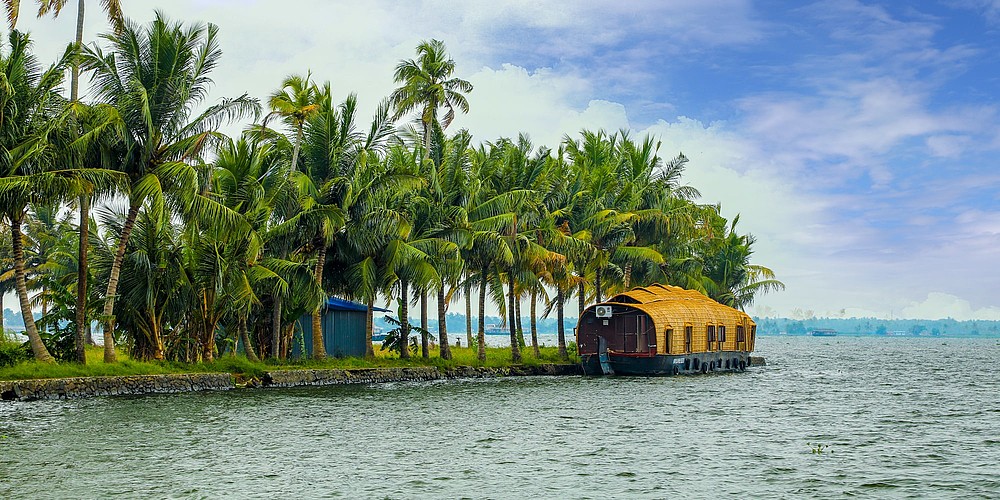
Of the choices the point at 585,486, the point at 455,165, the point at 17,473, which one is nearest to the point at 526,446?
the point at 585,486

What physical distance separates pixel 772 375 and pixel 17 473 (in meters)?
47.4

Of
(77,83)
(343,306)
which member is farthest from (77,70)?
(343,306)

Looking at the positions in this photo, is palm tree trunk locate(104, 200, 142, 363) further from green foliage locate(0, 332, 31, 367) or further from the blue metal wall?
the blue metal wall

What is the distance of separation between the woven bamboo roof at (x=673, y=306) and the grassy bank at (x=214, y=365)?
6226 millimetres

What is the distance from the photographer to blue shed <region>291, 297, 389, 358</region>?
47188mm

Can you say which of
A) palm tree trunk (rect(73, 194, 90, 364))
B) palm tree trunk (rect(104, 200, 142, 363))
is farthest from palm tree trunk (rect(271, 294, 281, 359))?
palm tree trunk (rect(73, 194, 90, 364))

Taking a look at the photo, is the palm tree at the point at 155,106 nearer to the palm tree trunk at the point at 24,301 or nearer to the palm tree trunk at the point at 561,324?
the palm tree trunk at the point at 24,301

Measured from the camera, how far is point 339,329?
161 ft

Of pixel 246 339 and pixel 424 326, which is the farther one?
pixel 424 326

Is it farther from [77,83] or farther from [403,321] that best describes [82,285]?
[403,321]

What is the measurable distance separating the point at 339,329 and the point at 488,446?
87.1ft

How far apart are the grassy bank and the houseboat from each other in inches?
139

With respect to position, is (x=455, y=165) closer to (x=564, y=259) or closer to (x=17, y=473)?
(x=564, y=259)

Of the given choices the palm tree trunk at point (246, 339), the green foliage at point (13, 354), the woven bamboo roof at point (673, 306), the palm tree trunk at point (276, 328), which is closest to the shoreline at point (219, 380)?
the green foliage at point (13, 354)
